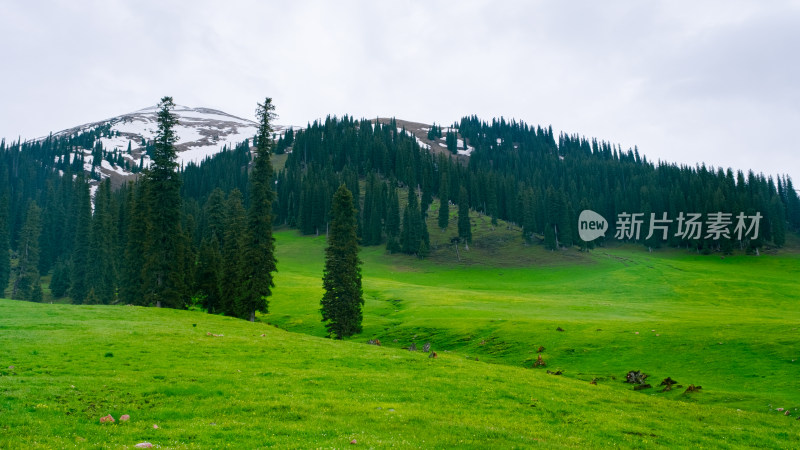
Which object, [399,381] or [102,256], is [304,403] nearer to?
[399,381]

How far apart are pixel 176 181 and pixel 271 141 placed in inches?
460

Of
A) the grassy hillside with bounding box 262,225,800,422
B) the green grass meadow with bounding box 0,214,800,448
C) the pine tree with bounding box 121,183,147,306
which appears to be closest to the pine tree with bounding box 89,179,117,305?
the pine tree with bounding box 121,183,147,306

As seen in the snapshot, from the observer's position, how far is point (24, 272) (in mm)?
105312

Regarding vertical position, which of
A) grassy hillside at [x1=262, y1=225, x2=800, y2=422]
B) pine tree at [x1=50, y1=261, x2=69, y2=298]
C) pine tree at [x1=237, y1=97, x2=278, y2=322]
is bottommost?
pine tree at [x1=50, y1=261, x2=69, y2=298]

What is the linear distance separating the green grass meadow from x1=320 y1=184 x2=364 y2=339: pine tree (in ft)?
11.3

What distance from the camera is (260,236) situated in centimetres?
5050

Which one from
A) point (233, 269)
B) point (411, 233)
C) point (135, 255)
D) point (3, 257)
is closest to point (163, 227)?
point (233, 269)

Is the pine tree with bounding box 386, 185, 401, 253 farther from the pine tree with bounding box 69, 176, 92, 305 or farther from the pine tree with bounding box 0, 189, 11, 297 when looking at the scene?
the pine tree with bounding box 0, 189, 11, 297

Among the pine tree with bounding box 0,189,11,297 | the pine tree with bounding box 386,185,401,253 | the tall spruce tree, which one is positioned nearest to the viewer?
the tall spruce tree

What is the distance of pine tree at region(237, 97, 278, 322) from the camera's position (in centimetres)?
4953

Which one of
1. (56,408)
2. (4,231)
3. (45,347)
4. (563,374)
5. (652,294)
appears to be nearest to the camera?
(56,408)

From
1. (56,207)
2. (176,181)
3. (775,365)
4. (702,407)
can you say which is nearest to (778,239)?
(775,365)

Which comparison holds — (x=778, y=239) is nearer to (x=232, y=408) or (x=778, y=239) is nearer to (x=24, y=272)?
(x=232, y=408)

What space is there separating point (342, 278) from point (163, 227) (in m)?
21.0
